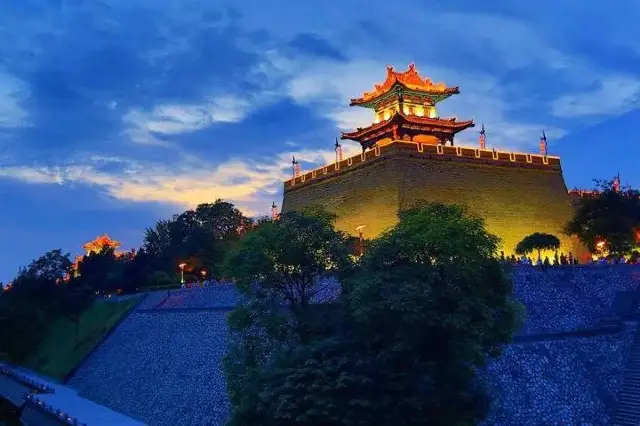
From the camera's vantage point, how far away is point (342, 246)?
15977mm

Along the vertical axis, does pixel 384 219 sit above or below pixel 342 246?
above

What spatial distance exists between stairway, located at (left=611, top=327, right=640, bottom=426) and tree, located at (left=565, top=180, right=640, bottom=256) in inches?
446

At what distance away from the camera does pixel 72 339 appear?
128ft

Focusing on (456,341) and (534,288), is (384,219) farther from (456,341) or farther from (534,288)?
(456,341)

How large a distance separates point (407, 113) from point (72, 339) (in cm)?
2386

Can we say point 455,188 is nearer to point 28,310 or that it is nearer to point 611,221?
point 611,221

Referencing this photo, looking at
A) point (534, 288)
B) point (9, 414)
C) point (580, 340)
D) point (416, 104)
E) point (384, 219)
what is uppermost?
point (416, 104)

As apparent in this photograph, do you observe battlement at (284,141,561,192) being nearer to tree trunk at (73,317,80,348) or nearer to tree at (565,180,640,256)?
tree at (565,180,640,256)

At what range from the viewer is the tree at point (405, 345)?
13.1 m

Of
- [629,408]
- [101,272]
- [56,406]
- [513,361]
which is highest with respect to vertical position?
[101,272]

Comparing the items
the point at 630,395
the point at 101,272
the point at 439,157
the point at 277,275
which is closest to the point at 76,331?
the point at 101,272

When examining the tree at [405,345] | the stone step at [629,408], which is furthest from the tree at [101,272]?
the stone step at [629,408]

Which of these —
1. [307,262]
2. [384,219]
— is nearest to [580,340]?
[307,262]

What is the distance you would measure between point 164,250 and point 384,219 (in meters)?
19.4
